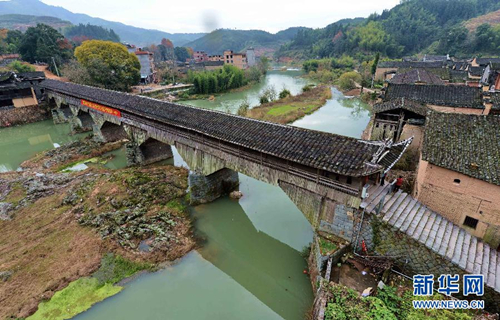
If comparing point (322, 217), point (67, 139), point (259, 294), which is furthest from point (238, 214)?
point (67, 139)

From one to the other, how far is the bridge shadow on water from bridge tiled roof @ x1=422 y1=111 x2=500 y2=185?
750 cm

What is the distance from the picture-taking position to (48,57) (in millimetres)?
52688

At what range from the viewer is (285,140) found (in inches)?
409

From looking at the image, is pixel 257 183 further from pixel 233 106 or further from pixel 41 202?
pixel 233 106

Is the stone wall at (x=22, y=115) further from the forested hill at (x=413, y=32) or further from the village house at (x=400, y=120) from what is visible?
the forested hill at (x=413, y=32)

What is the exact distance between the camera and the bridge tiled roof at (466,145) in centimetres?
906

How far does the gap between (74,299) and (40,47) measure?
6394 centimetres

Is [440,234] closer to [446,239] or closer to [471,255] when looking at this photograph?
[446,239]

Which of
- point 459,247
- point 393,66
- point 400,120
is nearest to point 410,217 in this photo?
point 459,247

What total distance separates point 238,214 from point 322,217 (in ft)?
21.1

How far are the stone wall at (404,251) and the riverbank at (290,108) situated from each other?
2382 centimetres

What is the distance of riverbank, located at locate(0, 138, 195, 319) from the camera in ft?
32.0

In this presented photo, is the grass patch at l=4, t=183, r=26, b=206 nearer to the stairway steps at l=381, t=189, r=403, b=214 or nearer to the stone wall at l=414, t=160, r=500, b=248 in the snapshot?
the stairway steps at l=381, t=189, r=403, b=214

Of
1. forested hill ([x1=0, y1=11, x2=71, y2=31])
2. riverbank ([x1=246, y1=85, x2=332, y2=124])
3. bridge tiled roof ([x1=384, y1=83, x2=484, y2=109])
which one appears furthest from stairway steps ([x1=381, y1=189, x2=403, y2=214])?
forested hill ([x1=0, y1=11, x2=71, y2=31])
